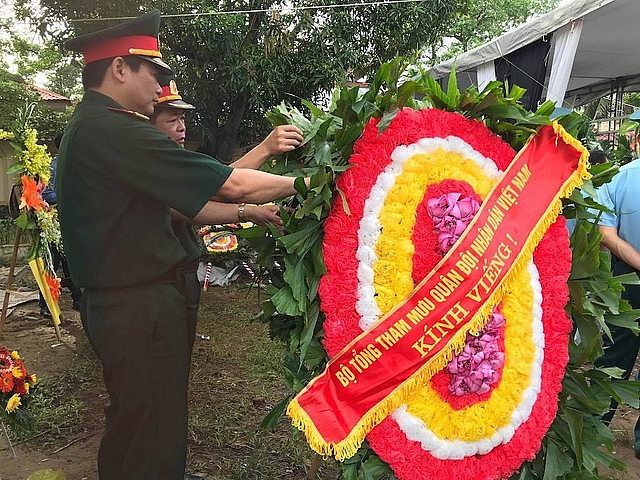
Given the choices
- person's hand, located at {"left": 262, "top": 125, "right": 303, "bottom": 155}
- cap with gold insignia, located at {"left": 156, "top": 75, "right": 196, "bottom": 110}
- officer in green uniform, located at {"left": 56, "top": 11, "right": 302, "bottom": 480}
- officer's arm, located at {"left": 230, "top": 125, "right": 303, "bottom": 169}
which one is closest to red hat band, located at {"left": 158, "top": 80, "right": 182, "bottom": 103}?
cap with gold insignia, located at {"left": 156, "top": 75, "right": 196, "bottom": 110}

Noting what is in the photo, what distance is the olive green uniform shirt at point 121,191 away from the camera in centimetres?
187

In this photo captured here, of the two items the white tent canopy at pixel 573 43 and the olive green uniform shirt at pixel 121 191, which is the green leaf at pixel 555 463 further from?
the white tent canopy at pixel 573 43

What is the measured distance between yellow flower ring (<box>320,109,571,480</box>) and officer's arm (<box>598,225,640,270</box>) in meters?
1.06

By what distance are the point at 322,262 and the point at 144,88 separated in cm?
98

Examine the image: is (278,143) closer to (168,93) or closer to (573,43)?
(168,93)

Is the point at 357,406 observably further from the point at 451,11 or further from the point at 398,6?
the point at 451,11

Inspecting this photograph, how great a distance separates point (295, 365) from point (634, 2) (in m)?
5.63

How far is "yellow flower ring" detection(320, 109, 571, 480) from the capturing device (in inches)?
74.8

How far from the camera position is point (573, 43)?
613 cm

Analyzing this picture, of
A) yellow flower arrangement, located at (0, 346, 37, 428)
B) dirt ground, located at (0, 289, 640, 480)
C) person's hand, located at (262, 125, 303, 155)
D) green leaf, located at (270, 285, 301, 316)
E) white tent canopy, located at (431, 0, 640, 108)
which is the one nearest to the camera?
green leaf, located at (270, 285, 301, 316)

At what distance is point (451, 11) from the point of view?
358 inches

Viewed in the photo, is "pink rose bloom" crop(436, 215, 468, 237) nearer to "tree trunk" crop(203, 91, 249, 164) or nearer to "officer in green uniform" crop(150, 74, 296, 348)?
"officer in green uniform" crop(150, 74, 296, 348)

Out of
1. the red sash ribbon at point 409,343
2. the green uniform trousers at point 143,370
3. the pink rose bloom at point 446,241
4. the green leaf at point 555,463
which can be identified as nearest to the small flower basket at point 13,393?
the green uniform trousers at point 143,370

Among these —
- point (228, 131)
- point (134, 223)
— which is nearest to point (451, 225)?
point (134, 223)
